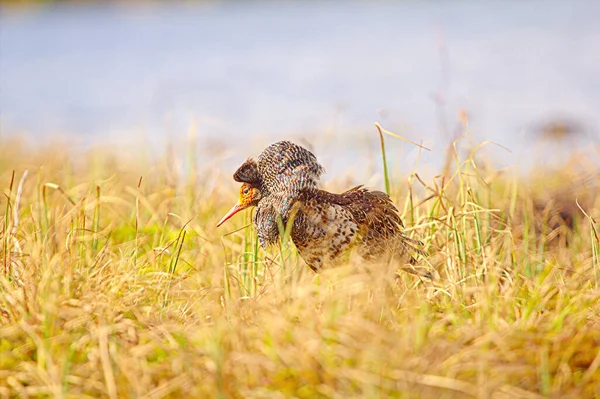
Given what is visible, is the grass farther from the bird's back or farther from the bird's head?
the bird's head

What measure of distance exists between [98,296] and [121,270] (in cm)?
32

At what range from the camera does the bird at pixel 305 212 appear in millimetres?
3422

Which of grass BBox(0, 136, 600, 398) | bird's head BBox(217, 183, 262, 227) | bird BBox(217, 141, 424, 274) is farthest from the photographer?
bird's head BBox(217, 183, 262, 227)

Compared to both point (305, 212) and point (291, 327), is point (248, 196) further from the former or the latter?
point (291, 327)

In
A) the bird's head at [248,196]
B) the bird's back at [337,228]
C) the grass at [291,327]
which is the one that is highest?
the bird's head at [248,196]

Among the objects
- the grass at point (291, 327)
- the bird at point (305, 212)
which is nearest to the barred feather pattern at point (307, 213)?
the bird at point (305, 212)

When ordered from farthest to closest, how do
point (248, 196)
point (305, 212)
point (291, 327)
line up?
1. point (248, 196)
2. point (305, 212)
3. point (291, 327)

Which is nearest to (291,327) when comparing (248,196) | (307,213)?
(307,213)

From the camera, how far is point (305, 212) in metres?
3.42

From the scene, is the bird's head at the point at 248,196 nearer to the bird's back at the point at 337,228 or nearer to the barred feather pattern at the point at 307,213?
the barred feather pattern at the point at 307,213

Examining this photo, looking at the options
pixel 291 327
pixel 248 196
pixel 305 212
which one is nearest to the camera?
pixel 291 327

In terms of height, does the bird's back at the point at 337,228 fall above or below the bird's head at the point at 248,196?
below

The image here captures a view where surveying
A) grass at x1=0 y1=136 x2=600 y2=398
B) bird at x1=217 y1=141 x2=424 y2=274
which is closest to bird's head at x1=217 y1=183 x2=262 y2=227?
bird at x1=217 y1=141 x2=424 y2=274

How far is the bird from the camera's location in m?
3.42
